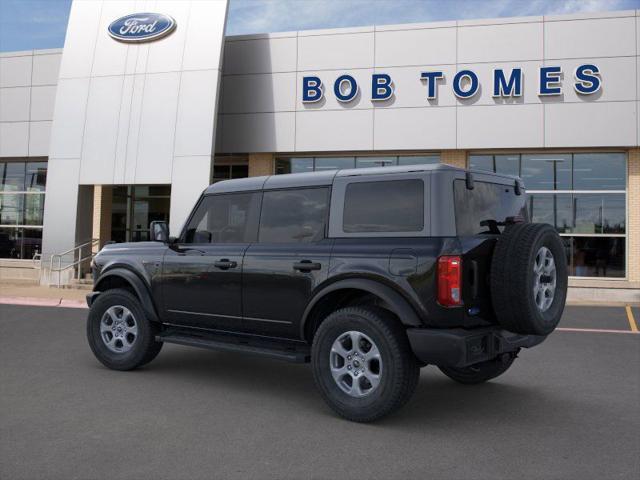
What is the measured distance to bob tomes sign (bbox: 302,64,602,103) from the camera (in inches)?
677

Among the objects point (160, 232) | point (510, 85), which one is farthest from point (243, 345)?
point (510, 85)

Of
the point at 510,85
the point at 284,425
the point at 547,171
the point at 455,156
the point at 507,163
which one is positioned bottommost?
the point at 284,425

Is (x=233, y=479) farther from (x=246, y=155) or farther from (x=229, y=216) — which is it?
(x=246, y=155)

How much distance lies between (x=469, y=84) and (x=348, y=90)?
140 inches

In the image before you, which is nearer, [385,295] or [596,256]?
[385,295]

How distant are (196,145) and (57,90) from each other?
17.6 feet

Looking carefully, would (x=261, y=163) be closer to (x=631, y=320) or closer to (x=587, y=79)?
(x=587, y=79)

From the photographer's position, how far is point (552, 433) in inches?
186

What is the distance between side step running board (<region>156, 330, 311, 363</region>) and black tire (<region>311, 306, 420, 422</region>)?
324mm

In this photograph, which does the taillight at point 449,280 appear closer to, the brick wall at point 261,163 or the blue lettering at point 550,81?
the blue lettering at point 550,81

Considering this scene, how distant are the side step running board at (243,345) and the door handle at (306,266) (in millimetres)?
758

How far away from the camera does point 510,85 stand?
17484 mm

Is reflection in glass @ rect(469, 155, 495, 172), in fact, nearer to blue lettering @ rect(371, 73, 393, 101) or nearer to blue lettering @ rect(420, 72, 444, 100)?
blue lettering @ rect(420, 72, 444, 100)

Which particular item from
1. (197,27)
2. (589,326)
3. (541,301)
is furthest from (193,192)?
(541,301)
